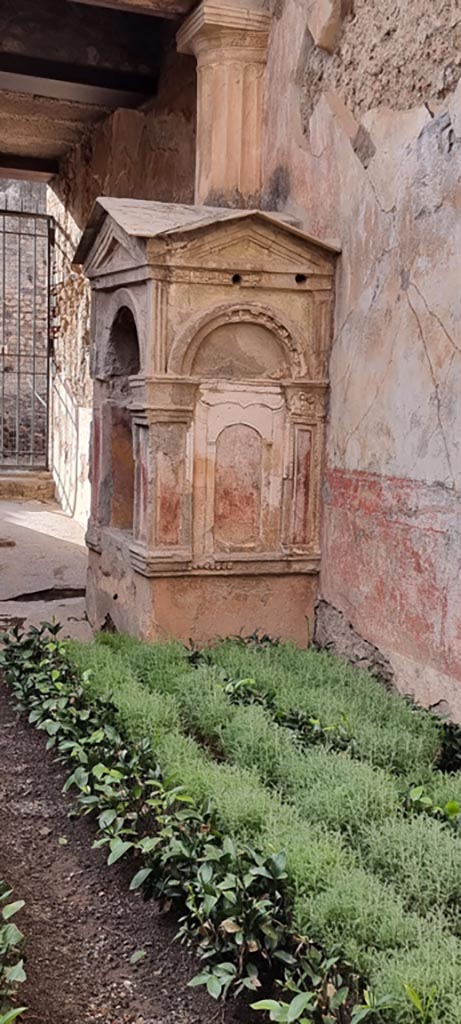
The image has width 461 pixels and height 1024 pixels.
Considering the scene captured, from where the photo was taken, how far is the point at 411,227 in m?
4.45

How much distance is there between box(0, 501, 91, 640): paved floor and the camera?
21.0 feet

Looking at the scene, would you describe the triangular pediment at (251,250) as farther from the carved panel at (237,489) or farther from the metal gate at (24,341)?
the metal gate at (24,341)

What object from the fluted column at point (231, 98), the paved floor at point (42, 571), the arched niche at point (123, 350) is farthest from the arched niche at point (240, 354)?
the paved floor at point (42, 571)

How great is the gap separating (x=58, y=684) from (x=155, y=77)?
5.57 m

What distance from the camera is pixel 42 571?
7570mm

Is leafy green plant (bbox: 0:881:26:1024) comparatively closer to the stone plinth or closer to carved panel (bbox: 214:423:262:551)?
the stone plinth

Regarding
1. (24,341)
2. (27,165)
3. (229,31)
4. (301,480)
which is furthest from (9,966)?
(24,341)

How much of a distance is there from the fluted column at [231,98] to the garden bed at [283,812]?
9.98ft

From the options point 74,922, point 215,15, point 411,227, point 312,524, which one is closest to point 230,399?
point 312,524

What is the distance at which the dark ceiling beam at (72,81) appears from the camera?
7.89 metres

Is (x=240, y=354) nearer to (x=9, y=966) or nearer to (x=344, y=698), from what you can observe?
(x=344, y=698)

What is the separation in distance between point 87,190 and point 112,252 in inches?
189

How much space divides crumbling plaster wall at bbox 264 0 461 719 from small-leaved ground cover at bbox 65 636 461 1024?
1.32 ft

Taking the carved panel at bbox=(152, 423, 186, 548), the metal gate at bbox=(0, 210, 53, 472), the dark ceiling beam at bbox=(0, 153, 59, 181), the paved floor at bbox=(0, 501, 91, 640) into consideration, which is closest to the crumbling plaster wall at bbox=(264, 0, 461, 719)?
the carved panel at bbox=(152, 423, 186, 548)
